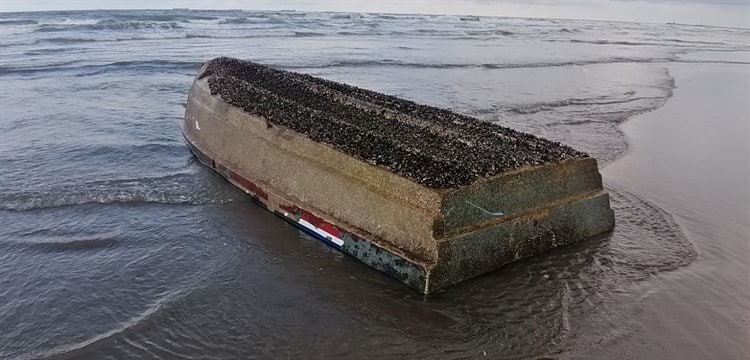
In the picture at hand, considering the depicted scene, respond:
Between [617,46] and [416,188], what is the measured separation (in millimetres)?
38459

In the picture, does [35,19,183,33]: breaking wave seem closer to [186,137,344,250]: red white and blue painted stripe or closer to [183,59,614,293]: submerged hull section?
Answer: [186,137,344,250]: red white and blue painted stripe

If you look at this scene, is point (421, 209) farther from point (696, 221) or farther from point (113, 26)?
point (113, 26)

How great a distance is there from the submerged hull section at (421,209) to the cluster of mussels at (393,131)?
0.52 feet

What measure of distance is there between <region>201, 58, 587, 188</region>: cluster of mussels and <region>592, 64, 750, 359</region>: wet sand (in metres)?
1.85

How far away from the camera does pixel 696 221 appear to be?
7.60 metres

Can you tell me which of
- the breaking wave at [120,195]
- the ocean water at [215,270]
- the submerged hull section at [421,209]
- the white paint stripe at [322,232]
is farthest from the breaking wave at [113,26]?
the white paint stripe at [322,232]

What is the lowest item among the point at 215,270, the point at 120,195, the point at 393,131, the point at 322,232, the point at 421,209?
the point at 120,195

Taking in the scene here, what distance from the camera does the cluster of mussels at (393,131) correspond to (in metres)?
6.02

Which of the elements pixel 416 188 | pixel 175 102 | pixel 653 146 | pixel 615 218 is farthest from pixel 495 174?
pixel 175 102

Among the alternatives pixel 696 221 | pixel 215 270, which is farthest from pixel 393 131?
pixel 696 221

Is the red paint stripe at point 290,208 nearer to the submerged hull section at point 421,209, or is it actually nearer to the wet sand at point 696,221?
the submerged hull section at point 421,209

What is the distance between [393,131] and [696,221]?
4115mm

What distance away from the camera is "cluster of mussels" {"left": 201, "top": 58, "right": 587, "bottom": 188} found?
237 inches

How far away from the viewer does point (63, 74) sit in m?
18.8
